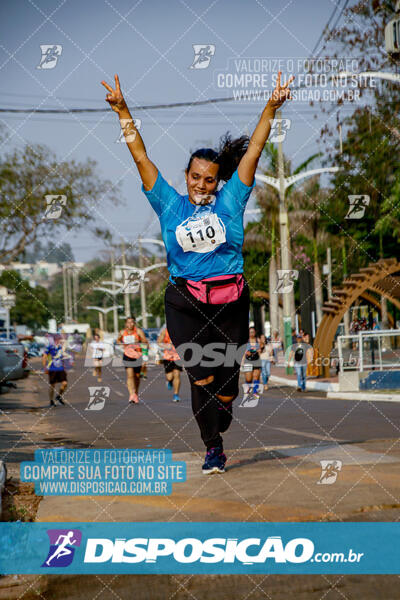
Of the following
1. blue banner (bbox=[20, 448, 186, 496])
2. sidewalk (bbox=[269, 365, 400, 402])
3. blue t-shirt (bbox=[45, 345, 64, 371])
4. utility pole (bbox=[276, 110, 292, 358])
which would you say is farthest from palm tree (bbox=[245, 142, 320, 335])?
blue banner (bbox=[20, 448, 186, 496])

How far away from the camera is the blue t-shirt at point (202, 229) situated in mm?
5641

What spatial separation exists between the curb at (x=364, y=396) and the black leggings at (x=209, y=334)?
11412 mm

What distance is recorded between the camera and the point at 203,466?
20.5ft

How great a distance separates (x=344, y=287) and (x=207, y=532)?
19948mm

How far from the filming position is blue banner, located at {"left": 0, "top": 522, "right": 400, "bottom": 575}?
13.0 ft

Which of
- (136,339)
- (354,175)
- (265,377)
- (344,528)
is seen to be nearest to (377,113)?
(354,175)

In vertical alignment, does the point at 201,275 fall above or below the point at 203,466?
above

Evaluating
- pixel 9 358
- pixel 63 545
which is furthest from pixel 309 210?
pixel 63 545

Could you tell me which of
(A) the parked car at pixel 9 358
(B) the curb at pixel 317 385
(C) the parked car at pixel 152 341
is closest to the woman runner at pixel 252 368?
(B) the curb at pixel 317 385

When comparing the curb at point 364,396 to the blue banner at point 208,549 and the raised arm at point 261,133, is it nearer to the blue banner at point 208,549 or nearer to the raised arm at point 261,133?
the raised arm at point 261,133

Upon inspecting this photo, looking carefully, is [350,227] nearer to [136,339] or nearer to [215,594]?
[136,339]

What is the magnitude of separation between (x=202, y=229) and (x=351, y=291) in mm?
18315

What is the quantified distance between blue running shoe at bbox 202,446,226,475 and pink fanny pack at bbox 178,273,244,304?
1088 millimetres

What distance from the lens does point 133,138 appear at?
5.61 metres
